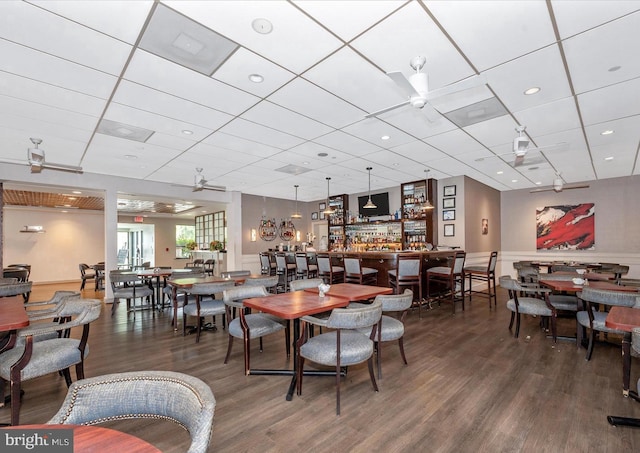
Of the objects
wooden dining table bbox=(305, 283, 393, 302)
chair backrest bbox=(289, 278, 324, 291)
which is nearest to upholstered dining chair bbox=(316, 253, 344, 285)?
chair backrest bbox=(289, 278, 324, 291)

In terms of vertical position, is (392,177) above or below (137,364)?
above

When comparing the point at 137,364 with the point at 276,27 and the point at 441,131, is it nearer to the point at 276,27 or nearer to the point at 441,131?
the point at 276,27

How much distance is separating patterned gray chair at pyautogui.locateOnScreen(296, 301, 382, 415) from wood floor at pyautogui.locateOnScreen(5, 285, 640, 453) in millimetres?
286

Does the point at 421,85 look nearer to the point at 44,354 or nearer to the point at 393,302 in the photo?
the point at 393,302

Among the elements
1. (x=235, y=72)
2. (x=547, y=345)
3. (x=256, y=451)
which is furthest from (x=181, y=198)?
(x=547, y=345)

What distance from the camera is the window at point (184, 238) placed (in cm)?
1520

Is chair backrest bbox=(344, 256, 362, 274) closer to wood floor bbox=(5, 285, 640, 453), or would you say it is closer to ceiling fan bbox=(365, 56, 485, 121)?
wood floor bbox=(5, 285, 640, 453)

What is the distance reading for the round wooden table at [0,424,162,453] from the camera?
2.86ft

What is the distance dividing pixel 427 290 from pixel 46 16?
6.77 m

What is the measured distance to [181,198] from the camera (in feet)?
29.0

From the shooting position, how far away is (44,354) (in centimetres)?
252

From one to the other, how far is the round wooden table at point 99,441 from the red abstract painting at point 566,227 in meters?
11.0

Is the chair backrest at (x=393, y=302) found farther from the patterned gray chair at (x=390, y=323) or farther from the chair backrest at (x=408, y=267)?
the chair backrest at (x=408, y=267)
